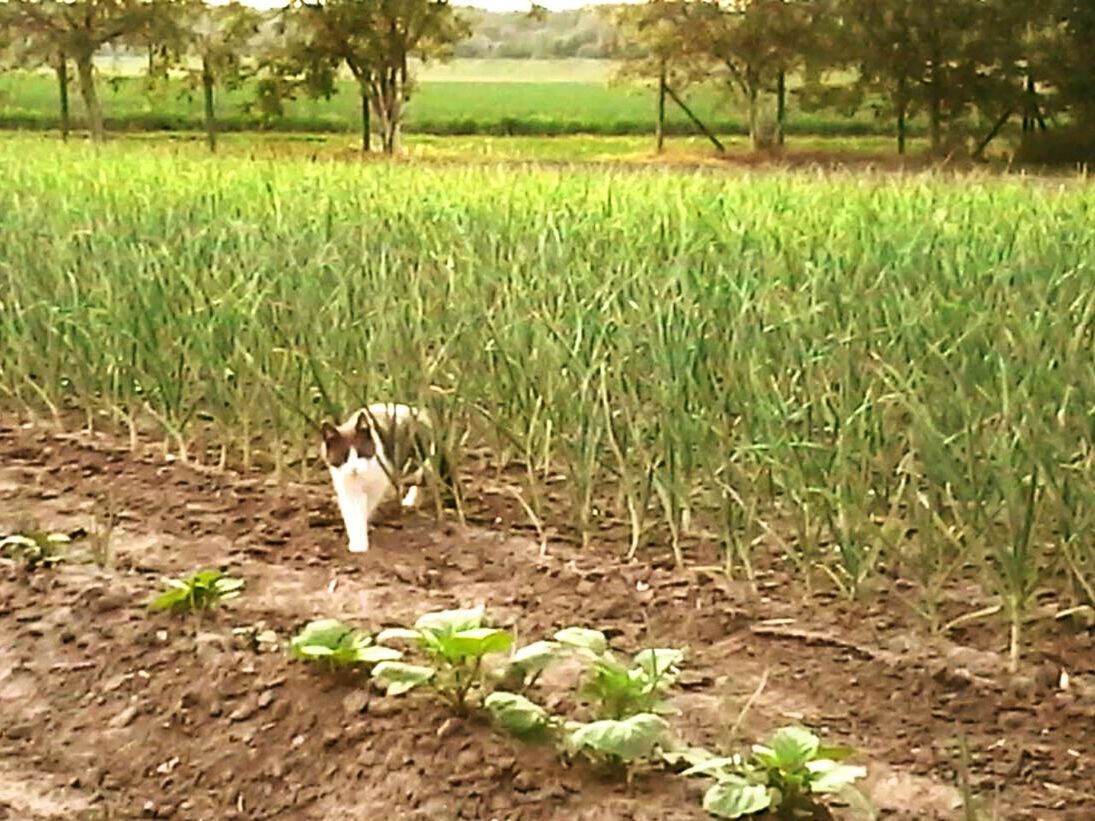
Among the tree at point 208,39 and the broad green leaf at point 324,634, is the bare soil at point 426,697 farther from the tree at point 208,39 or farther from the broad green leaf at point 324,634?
the tree at point 208,39

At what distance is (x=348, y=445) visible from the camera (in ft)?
6.97

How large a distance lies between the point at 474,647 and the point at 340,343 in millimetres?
1190

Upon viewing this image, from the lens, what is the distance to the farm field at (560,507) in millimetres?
1575

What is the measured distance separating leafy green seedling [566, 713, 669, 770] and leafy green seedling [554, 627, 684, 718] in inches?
2.1

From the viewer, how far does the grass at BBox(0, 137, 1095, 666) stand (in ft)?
6.46

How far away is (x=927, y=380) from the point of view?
218 centimetres

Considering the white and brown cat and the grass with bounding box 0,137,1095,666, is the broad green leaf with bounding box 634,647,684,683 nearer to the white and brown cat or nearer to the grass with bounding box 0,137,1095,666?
the grass with bounding box 0,137,1095,666

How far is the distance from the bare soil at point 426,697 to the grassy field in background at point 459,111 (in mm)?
11024

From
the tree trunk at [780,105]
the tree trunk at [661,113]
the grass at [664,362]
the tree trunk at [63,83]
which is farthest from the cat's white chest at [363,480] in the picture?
the tree trunk at [63,83]

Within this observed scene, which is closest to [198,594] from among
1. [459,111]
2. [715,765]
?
[715,765]

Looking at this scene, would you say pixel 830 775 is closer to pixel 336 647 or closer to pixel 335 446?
pixel 336 647

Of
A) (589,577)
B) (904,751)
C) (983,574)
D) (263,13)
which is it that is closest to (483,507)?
(589,577)

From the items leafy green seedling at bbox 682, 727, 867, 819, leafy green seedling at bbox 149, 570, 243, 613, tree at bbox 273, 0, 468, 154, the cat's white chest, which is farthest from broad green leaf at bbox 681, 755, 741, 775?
tree at bbox 273, 0, 468, 154

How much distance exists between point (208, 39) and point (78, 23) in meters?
1.01
